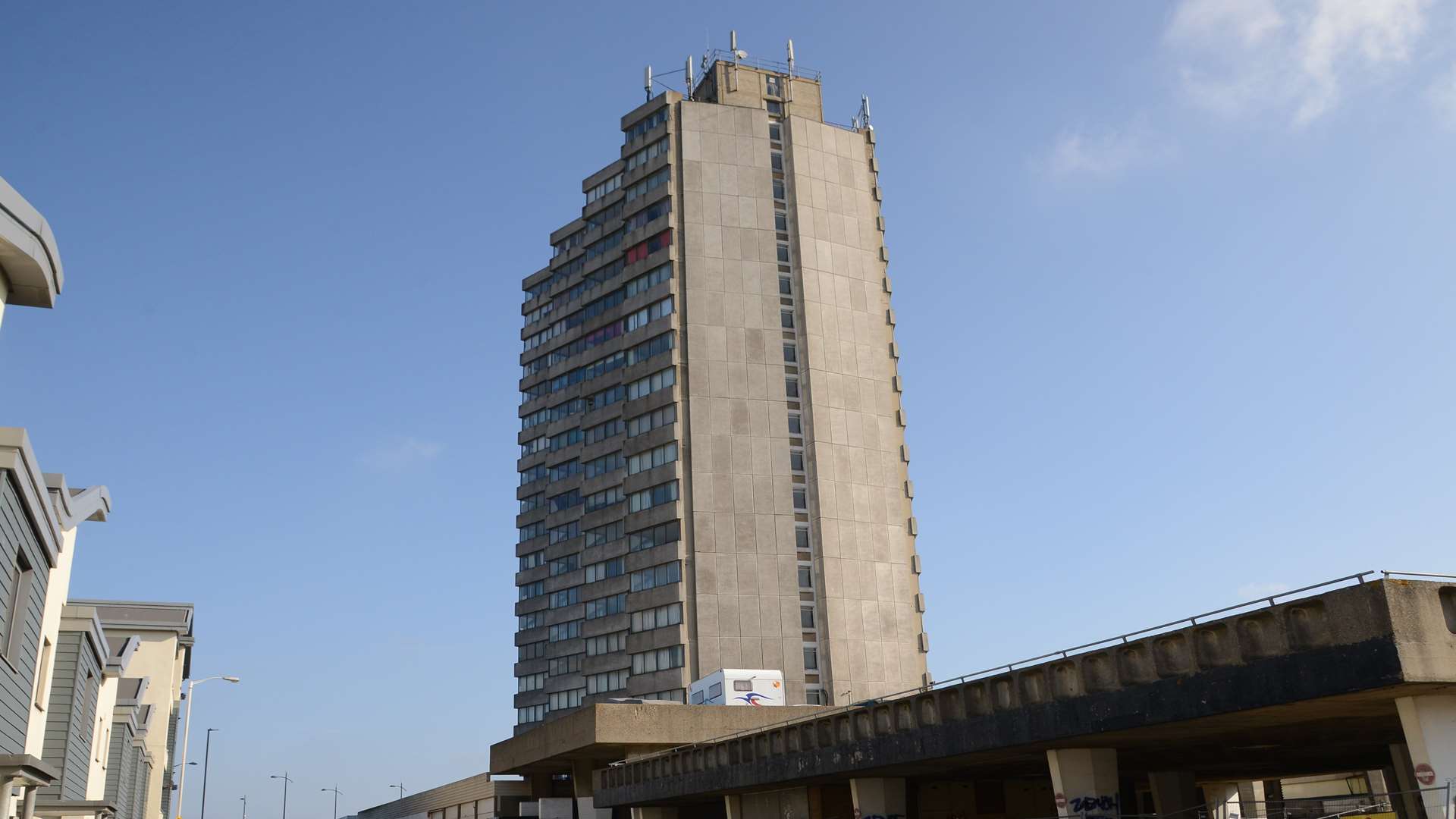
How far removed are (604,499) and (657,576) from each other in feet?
52.0

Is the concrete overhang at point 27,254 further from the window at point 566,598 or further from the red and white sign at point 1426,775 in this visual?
the window at point 566,598

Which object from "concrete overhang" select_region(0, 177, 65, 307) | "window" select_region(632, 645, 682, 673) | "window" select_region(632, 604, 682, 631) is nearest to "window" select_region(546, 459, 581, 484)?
"window" select_region(632, 604, 682, 631)

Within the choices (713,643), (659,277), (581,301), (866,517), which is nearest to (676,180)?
(659,277)

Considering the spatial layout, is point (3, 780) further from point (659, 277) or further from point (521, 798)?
point (659, 277)

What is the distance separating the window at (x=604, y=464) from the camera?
10731 centimetres

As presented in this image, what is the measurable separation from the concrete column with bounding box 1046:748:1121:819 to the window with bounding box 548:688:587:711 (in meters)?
78.3

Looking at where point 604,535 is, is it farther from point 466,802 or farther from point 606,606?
point 466,802

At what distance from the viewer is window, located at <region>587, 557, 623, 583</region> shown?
10406 cm

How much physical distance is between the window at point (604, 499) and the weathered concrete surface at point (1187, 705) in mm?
63314

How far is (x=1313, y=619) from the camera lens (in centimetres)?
2170

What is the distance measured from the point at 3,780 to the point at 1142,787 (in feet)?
149

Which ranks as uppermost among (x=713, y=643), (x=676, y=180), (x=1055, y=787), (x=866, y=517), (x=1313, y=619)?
(x=676, y=180)

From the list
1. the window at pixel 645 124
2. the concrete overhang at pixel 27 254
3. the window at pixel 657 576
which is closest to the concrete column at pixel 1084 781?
the concrete overhang at pixel 27 254

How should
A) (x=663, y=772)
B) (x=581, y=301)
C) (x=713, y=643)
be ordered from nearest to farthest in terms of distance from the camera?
(x=663, y=772), (x=713, y=643), (x=581, y=301)
